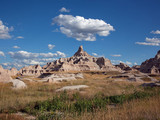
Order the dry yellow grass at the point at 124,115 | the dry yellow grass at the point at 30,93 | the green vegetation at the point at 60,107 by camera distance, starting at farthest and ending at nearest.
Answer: the dry yellow grass at the point at 30,93 → the green vegetation at the point at 60,107 → the dry yellow grass at the point at 124,115

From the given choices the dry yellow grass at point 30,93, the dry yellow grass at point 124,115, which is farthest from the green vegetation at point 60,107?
the dry yellow grass at point 30,93

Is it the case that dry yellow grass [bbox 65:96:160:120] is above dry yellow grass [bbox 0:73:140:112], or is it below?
above

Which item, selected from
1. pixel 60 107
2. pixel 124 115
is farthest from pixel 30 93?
pixel 124 115

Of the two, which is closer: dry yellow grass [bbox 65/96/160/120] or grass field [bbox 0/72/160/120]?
dry yellow grass [bbox 65/96/160/120]

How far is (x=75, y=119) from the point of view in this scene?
4.97 m

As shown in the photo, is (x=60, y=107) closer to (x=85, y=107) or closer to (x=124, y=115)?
(x=85, y=107)

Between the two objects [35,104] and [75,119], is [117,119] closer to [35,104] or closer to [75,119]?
[75,119]

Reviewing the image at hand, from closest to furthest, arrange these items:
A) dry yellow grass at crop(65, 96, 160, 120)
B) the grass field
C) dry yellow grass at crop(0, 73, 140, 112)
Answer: dry yellow grass at crop(65, 96, 160, 120) → the grass field → dry yellow grass at crop(0, 73, 140, 112)

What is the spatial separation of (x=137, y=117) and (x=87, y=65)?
164 m

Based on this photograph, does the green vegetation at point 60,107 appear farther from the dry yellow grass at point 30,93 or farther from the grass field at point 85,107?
the dry yellow grass at point 30,93

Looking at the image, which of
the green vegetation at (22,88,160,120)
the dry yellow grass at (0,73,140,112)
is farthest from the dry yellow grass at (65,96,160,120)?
the dry yellow grass at (0,73,140,112)

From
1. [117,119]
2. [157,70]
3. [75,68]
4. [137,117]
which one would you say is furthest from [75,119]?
[75,68]

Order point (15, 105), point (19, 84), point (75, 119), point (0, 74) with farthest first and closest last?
point (0, 74)
point (19, 84)
point (15, 105)
point (75, 119)

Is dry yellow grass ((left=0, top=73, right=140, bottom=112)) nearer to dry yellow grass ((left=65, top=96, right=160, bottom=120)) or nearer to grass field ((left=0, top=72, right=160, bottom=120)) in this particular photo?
grass field ((left=0, top=72, right=160, bottom=120))
